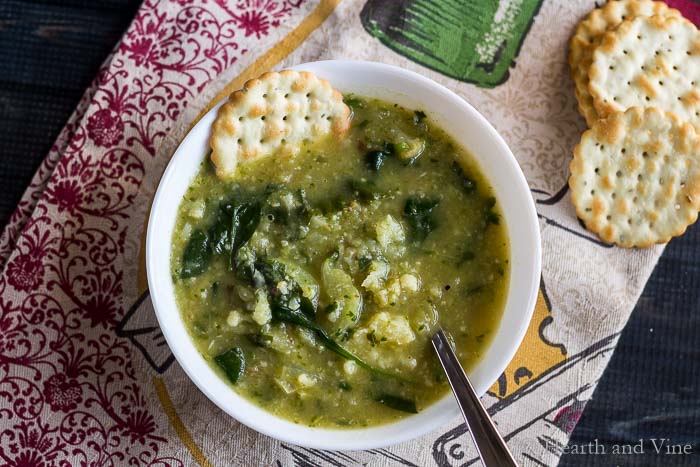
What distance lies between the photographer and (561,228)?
3.54 metres

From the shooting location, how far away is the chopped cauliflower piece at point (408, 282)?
Result: 9.80ft

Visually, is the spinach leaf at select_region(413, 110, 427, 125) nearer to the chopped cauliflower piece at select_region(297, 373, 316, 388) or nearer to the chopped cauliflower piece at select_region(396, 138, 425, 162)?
the chopped cauliflower piece at select_region(396, 138, 425, 162)

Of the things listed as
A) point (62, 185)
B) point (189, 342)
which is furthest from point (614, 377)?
point (62, 185)

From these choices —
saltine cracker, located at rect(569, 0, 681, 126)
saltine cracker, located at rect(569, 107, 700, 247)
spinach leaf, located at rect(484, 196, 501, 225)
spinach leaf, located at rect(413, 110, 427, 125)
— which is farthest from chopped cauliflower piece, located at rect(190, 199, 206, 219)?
saltine cracker, located at rect(569, 0, 681, 126)

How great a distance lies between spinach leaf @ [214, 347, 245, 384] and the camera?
3.00m

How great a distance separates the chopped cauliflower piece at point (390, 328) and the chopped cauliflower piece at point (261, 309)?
1.44 ft

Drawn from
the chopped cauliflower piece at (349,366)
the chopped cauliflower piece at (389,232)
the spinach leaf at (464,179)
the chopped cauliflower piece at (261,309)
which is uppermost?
the spinach leaf at (464,179)

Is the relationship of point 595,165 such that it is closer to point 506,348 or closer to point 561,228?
point 561,228

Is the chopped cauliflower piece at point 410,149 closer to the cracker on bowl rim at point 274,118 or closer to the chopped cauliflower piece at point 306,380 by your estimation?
the cracker on bowl rim at point 274,118

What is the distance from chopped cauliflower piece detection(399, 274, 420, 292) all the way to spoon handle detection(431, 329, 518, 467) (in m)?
0.22

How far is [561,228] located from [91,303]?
2.41 m

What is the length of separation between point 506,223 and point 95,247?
6.64 ft

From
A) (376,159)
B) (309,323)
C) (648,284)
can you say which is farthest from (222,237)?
(648,284)

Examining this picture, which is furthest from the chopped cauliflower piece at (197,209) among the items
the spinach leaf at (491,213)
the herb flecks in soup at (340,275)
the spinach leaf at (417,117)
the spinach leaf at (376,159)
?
the spinach leaf at (491,213)
